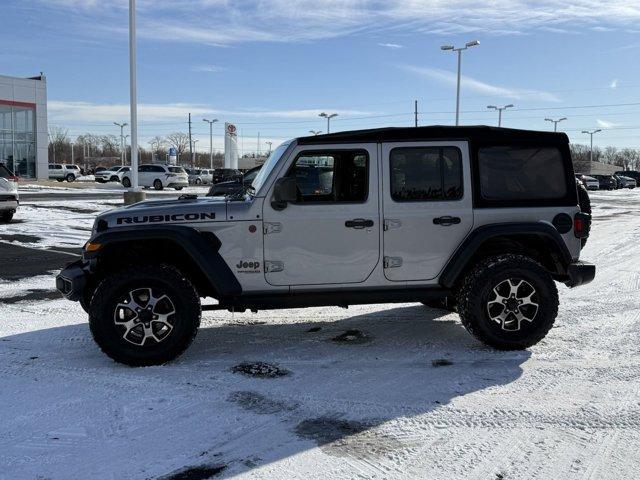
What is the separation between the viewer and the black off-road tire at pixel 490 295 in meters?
5.13

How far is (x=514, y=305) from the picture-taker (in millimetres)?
5223

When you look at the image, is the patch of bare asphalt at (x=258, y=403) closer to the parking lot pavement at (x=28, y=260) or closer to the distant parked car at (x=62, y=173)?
the parking lot pavement at (x=28, y=260)

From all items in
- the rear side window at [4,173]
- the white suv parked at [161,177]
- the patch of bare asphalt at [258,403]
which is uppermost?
the white suv parked at [161,177]

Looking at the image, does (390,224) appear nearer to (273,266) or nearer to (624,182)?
(273,266)

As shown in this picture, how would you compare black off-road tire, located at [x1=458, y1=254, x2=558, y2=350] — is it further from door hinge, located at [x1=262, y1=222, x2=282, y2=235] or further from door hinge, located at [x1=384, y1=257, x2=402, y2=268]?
door hinge, located at [x1=262, y1=222, x2=282, y2=235]

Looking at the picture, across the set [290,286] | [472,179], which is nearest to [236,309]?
[290,286]

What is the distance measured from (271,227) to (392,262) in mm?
1088

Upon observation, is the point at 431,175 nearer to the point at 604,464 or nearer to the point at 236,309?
the point at 236,309

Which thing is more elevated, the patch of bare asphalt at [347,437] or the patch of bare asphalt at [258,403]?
the patch of bare asphalt at [258,403]

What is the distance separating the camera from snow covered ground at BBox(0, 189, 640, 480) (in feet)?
10.8

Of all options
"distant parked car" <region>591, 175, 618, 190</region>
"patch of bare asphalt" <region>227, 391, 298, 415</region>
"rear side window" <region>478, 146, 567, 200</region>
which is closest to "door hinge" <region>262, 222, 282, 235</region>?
"patch of bare asphalt" <region>227, 391, 298, 415</region>

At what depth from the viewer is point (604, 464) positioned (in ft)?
10.8

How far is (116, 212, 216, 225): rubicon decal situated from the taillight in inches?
126

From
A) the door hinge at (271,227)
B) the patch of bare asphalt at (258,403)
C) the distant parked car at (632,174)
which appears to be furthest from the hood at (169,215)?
the distant parked car at (632,174)
